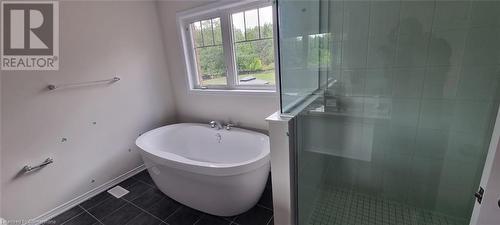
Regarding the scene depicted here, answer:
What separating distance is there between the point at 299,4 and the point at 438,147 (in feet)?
4.59

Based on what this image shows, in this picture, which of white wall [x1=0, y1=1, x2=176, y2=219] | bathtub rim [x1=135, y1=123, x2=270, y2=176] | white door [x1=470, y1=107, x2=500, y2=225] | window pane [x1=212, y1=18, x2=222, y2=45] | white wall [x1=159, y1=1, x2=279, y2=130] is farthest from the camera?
window pane [x1=212, y1=18, x2=222, y2=45]

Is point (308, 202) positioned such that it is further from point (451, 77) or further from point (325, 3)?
point (325, 3)

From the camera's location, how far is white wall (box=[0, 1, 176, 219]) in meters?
1.84

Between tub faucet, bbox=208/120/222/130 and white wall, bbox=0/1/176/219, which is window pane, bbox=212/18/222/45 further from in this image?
tub faucet, bbox=208/120/222/130

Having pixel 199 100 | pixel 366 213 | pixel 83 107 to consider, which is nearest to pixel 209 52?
pixel 199 100

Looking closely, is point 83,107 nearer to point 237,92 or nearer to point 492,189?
point 237,92

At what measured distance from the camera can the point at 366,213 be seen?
170 centimetres

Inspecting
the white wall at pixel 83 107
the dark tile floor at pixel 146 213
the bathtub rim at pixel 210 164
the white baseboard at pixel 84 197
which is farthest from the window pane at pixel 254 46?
the white baseboard at pixel 84 197

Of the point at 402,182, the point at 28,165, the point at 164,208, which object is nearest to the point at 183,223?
the point at 164,208

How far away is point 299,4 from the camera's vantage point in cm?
142

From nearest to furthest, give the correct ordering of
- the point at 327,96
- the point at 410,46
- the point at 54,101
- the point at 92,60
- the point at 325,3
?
the point at 410,46, the point at 325,3, the point at 327,96, the point at 54,101, the point at 92,60

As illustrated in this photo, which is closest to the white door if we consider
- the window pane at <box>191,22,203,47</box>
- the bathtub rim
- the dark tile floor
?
the bathtub rim

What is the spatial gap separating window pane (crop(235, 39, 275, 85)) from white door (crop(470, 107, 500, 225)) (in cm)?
179

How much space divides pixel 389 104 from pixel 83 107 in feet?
9.01
